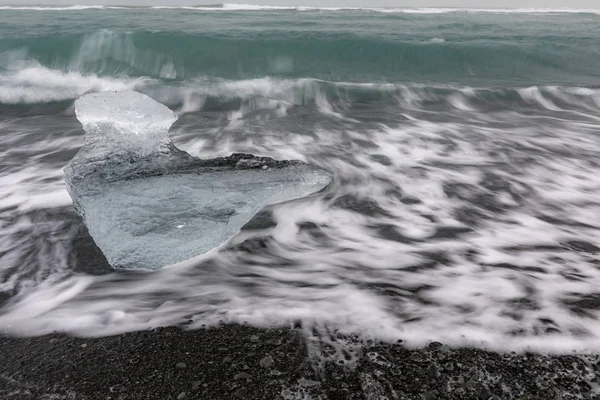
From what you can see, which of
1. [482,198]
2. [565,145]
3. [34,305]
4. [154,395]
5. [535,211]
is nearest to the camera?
[154,395]

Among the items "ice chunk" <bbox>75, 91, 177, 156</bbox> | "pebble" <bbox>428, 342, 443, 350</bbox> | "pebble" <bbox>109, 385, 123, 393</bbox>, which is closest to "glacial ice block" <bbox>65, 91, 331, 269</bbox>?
"ice chunk" <bbox>75, 91, 177, 156</bbox>

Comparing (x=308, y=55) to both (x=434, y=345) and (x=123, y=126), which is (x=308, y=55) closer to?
(x=123, y=126)

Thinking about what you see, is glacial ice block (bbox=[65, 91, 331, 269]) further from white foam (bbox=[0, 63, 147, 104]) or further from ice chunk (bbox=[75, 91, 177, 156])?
white foam (bbox=[0, 63, 147, 104])

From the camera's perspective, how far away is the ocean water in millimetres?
2166

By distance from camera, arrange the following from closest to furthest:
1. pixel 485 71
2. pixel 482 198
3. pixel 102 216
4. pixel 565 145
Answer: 1. pixel 102 216
2. pixel 482 198
3. pixel 565 145
4. pixel 485 71

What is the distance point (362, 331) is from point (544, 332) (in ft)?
2.54

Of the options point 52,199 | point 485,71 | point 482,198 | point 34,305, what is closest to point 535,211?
point 482,198

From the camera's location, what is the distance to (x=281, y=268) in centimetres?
266

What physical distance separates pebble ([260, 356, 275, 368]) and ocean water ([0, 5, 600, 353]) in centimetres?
27

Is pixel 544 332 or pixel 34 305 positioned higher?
pixel 544 332

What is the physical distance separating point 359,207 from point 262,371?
196cm

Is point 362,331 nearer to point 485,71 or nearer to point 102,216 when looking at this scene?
point 102,216

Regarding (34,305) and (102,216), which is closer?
(34,305)

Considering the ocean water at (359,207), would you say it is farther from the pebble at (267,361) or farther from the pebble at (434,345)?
the pebble at (267,361)
